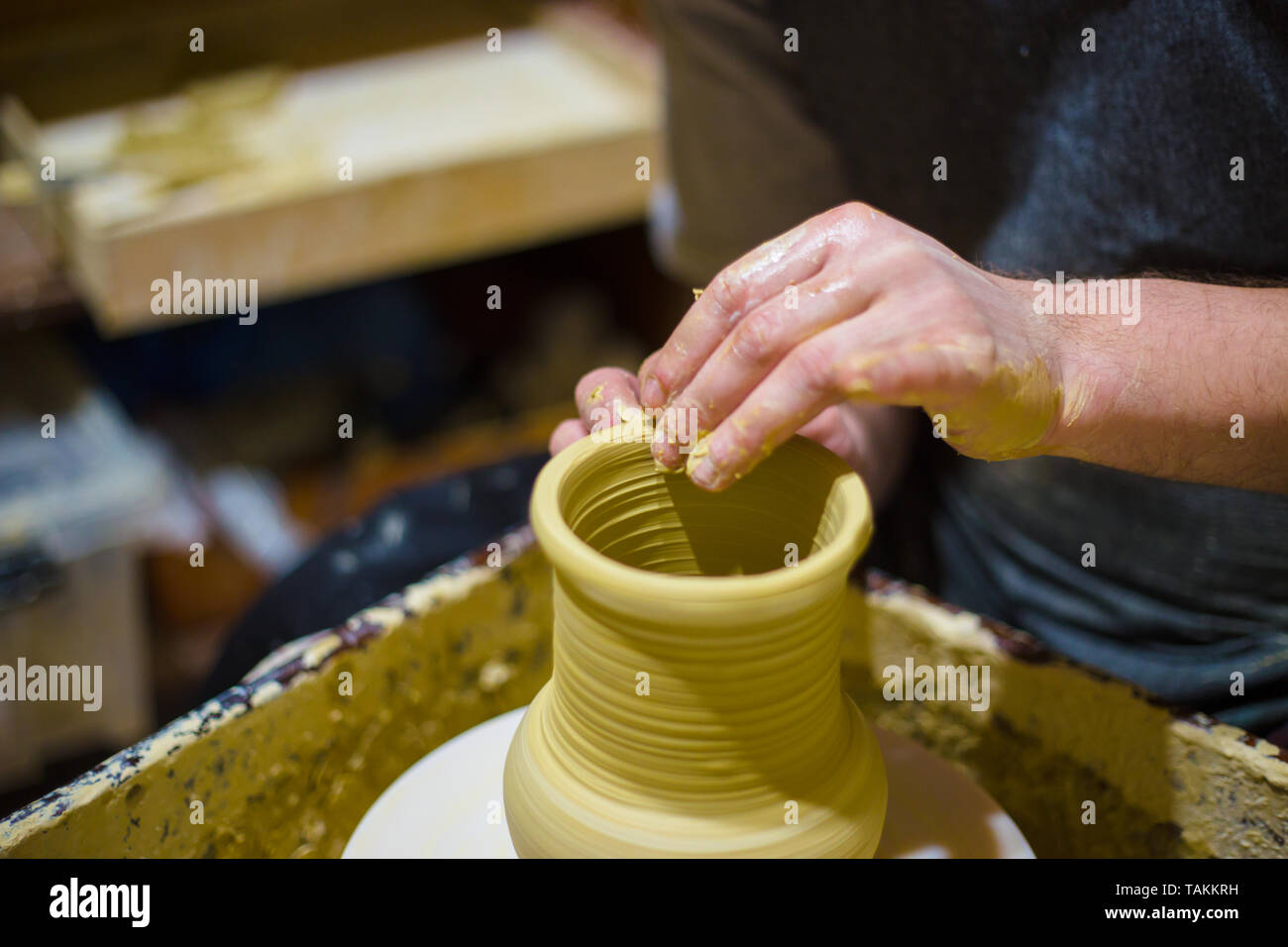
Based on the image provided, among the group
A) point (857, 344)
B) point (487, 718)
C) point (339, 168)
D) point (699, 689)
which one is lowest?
point (487, 718)

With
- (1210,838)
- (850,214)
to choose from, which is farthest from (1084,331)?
(1210,838)

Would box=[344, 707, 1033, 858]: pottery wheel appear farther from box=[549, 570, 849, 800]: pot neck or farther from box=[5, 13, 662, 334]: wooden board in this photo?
box=[5, 13, 662, 334]: wooden board

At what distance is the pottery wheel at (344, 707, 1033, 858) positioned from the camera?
1002 millimetres

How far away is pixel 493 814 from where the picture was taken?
3.37 ft

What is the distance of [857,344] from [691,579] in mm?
203

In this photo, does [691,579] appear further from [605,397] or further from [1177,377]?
[1177,377]

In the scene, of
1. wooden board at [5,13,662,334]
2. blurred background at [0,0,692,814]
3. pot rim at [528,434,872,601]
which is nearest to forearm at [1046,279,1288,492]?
pot rim at [528,434,872,601]

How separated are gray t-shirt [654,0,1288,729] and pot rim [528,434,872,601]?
284mm

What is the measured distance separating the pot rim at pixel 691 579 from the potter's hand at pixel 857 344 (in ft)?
0.28

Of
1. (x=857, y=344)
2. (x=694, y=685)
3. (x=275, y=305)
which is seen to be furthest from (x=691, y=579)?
(x=275, y=305)
